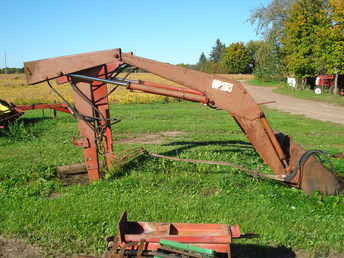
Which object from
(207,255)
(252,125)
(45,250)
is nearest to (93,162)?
(45,250)

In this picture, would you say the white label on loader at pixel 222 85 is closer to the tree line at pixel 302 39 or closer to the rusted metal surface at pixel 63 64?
the rusted metal surface at pixel 63 64

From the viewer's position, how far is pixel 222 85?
15.6 ft

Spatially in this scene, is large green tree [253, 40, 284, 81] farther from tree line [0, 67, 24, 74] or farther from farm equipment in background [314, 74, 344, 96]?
tree line [0, 67, 24, 74]

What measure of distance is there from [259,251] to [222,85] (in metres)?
2.20

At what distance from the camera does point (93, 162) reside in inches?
234

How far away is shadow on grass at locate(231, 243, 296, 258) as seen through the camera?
155 inches

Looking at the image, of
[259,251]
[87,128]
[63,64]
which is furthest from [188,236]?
[63,64]

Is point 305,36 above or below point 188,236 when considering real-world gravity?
above

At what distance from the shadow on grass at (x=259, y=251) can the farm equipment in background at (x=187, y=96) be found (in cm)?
118

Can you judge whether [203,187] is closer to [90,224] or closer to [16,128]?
[90,224]

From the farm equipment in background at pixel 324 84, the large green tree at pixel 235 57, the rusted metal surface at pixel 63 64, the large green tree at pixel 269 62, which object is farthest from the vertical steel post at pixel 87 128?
the large green tree at pixel 235 57

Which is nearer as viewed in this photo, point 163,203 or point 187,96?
point 187,96

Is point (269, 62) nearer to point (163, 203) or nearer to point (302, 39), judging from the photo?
point (302, 39)

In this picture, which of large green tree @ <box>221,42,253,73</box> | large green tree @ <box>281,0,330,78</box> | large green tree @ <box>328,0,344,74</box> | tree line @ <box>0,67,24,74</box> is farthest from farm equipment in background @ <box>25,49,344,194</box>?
tree line @ <box>0,67,24,74</box>
